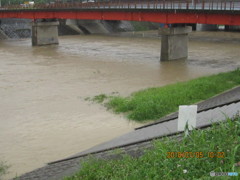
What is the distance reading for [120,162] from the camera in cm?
623

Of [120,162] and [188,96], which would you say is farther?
[188,96]

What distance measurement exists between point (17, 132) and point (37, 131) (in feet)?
2.40

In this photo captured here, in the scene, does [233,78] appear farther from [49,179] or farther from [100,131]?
[49,179]

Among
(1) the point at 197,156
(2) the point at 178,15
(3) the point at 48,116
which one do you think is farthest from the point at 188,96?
(2) the point at 178,15

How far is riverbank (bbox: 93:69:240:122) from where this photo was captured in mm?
13789

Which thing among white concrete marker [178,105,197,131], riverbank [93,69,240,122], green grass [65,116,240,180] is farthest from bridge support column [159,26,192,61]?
green grass [65,116,240,180]

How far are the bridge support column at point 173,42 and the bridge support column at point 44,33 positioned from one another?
744 inches

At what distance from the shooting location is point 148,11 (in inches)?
1286

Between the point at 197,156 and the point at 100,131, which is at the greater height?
the point at 197,156

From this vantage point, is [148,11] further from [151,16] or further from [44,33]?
[44,33]

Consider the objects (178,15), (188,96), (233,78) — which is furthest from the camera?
(178,15)

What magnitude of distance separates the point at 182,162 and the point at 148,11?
28974 millimetres
